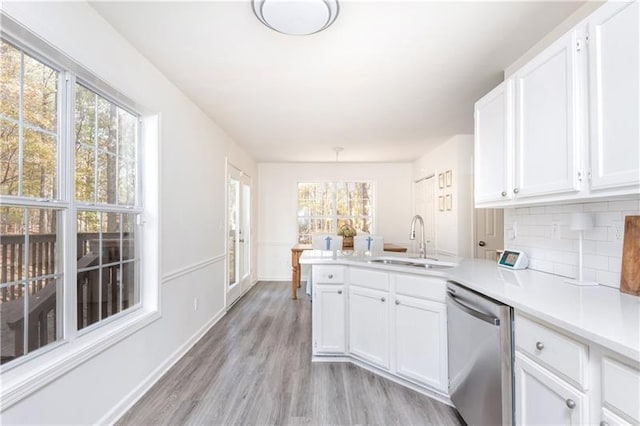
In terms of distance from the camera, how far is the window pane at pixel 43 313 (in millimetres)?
1542

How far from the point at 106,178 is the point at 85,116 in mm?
411

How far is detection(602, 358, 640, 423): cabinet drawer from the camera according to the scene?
92cm

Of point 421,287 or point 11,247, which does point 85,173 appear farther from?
point 421,287

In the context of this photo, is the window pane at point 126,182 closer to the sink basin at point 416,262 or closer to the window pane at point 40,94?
the window pane at point 40,94

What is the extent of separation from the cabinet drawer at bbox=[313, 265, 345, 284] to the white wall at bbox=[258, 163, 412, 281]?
147 inches

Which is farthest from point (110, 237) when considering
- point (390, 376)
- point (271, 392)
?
point (390, 376)

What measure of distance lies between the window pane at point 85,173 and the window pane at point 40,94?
0.23 meters

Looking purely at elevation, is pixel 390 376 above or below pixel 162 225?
below

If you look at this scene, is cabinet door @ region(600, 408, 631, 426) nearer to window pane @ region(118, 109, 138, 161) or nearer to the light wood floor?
the light wood floor

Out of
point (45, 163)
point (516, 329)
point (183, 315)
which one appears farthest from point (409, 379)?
point (45, 163)

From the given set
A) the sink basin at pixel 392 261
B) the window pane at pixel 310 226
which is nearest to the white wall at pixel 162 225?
the sink basin at pixel 392 261

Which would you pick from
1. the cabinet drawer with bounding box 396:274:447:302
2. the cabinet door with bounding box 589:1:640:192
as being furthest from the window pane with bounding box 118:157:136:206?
the cabinet door with bounding box 589:1:640:192

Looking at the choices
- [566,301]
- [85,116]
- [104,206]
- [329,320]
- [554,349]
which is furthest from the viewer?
[329,320]

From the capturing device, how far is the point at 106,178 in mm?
2100
